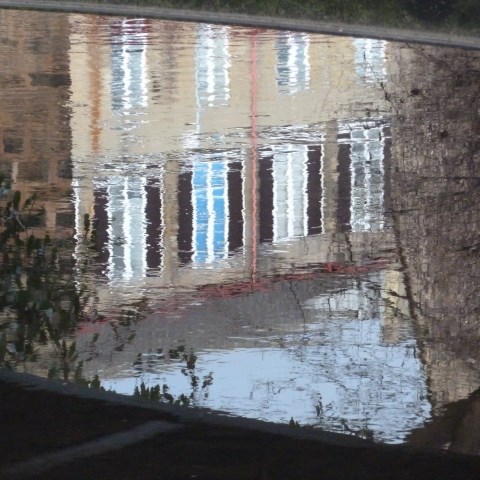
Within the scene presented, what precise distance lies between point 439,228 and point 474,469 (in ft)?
17.5

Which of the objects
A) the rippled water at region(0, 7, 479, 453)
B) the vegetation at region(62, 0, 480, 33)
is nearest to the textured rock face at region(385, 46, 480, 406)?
the rippled water at region(0, 7, 479, 453)

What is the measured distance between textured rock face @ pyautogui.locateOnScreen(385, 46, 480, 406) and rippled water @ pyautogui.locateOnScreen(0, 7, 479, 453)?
2 centimetres

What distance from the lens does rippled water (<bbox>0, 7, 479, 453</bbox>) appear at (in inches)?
260

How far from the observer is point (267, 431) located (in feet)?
11.8

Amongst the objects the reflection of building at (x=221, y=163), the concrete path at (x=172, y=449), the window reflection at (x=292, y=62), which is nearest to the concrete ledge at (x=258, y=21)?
the window reflection at (x=292, y=62)

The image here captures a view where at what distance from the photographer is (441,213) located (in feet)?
28.8

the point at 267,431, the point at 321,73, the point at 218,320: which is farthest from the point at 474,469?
the point at 321,73

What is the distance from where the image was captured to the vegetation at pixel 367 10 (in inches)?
763

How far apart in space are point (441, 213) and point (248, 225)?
1292mm

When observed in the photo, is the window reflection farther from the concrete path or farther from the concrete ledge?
the concrete path

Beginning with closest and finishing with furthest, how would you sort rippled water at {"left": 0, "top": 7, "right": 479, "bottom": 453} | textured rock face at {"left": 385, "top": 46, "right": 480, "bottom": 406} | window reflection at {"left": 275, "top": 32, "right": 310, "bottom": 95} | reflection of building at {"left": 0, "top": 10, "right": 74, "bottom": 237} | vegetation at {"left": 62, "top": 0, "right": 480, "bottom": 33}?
rippled water at {"left": 0, "top": 7, "right": 479, "bottom": 453} → textured rock face at {"left": 385, "top": 46, "right": 480, "bottom": 406} → reflection of building at {"left": 0, "top": 10, "right": 74, "bottom": 237} → window reflection at {"left": 275, "top": 32, "right": 310, "bottom": 95} → vegetation at {"left": 62, "top": 0, "right": 480, "bottom": 33}

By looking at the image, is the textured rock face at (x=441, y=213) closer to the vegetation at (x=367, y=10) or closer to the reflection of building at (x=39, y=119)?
A: the reflection of building at (x=39, y=119)

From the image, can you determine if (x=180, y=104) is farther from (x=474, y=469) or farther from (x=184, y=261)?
(x=474, y=469)

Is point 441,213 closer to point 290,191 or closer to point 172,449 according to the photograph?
point 290,191
